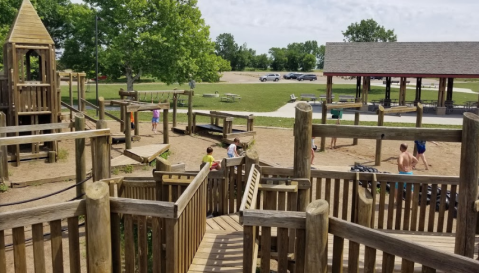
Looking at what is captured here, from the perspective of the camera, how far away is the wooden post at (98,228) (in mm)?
4109

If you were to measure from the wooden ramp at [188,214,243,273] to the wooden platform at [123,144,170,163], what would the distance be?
6992mm

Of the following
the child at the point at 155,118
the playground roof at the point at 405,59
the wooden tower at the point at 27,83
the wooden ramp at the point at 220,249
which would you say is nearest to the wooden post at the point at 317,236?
the wooden ramp at the point at 220,249

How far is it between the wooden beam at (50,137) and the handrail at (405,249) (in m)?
5.29

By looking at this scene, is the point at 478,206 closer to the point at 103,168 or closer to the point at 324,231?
the point at 324,231

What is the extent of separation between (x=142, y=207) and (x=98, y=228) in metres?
0.44

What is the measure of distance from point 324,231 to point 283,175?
3506 mm

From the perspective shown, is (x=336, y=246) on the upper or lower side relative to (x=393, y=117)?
upper

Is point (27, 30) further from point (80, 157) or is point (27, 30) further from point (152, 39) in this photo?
point (152, 39)

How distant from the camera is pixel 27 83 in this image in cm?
1469

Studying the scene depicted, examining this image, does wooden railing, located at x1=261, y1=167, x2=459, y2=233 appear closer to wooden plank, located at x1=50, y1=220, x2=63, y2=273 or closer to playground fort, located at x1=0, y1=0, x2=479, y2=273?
playground fort, located at x1=0, y1=0, x2=479, y2=273

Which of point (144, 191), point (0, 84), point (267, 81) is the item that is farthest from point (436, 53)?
point (267, 81)

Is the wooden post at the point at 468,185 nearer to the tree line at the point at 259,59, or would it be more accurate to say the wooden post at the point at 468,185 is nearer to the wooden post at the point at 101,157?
the wooden post at the point at 101,157

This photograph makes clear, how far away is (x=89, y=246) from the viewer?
416 cm

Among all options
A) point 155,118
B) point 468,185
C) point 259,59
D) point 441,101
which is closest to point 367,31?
point 259,59
